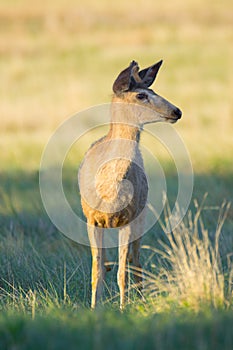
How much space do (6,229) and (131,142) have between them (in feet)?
9.73

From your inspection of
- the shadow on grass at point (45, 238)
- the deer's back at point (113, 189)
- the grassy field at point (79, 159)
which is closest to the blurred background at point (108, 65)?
the grassy field at point (79, 159)

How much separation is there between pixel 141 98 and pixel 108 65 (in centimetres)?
2253

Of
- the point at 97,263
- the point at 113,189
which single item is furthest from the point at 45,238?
the point at 113,189

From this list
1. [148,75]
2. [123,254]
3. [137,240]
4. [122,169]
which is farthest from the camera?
[137,240]

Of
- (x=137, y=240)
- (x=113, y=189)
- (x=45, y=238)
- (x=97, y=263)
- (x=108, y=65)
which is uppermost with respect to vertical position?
(x=108, y=65)

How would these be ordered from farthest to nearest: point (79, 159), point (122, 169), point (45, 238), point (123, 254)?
point (79, 159) → point (45, 238) → point (123, 254) → point (122, 169)

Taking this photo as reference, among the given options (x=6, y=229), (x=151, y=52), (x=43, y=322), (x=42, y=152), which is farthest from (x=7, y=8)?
(x=43, y=322)

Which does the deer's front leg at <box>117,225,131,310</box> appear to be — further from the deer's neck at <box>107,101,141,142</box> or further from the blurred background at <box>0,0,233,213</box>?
the blurred background at <box>0,0,233,213</box>

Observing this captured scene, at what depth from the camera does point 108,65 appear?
96.9 feet

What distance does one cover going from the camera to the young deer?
7.22 metres

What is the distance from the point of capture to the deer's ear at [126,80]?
7.18 meters

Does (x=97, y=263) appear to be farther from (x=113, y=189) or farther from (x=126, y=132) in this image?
(x=126, y=132)

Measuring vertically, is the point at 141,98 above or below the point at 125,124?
above

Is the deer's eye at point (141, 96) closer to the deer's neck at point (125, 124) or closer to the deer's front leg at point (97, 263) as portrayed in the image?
the deer's neck at point (125, 124)
